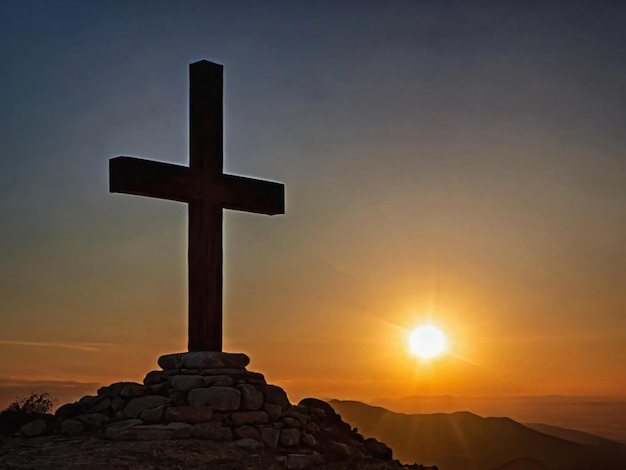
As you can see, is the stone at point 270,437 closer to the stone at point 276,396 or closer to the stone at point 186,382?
the stone at point 276,396

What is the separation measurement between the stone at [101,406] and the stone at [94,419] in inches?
9.1

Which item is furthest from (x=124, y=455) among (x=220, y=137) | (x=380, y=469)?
(x=220, y=137)

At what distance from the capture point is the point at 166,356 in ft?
52.7

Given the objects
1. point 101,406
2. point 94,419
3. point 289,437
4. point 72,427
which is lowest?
point 289,437

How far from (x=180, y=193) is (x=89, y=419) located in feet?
12.5

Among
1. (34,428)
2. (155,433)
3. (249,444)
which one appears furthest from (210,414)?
(34,428)

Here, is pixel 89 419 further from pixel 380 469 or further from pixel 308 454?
pixel 380 469

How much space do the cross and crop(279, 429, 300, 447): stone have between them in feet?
6.37

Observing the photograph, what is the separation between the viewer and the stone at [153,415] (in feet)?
48.6

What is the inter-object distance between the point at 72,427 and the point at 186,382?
1768 mm

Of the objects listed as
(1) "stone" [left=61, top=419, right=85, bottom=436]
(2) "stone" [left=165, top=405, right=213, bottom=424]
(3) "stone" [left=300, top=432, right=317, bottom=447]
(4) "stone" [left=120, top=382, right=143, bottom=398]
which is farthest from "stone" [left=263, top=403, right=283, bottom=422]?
(1) "stone" [left=61, top=419, right=85, bottom=436]

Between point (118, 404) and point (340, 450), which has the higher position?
point (118, 404)

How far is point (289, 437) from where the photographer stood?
15.0 m

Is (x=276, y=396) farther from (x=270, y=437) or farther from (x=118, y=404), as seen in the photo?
(x=118, y=404)
